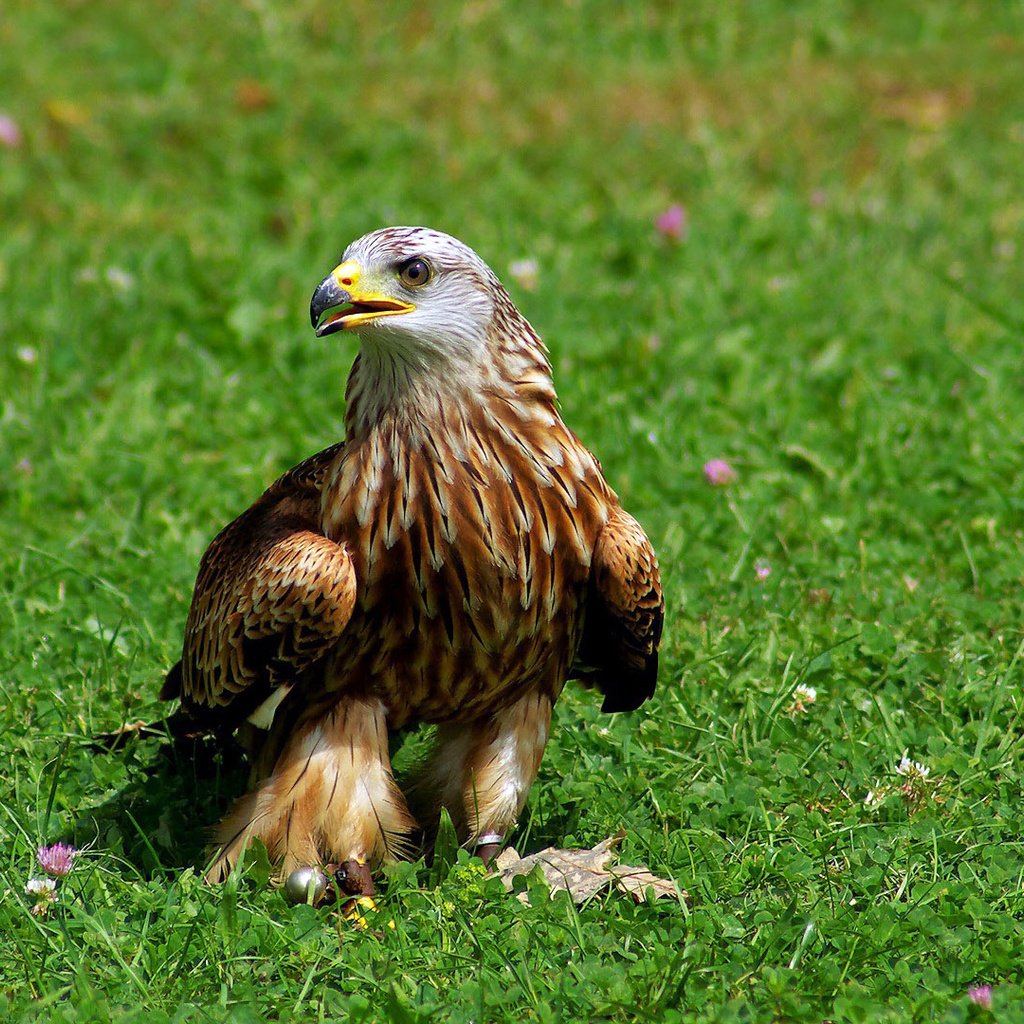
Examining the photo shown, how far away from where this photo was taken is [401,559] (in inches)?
162

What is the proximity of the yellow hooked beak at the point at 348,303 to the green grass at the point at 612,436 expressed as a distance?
1.49 meters

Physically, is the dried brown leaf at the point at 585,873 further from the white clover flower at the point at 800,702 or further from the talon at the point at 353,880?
the white clover flower at the point at 800,702

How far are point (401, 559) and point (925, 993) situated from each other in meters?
1.65

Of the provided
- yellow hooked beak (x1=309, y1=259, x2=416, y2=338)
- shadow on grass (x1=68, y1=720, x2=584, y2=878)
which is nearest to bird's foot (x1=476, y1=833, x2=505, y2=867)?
shadow on grass (x1=68, y1=720, x2=584, y2=878)

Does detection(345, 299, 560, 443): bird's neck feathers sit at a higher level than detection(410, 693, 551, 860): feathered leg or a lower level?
higher

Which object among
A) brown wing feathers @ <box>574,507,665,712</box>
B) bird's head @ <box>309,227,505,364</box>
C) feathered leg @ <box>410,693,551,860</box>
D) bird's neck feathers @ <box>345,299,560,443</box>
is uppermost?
bird's head @ <box>309,227,505,364</box>

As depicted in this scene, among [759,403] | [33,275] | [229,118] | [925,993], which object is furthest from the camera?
[229,118]

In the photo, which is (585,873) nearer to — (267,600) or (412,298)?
(267,600)

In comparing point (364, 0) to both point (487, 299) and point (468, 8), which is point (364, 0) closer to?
point (468, 8)

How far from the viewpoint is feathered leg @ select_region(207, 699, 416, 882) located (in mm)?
4285

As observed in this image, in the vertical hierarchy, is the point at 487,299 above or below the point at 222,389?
above

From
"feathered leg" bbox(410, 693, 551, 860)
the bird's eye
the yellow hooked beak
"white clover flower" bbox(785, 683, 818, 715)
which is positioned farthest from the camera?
"white clover flower" bbox(785, 683, 818, 715)

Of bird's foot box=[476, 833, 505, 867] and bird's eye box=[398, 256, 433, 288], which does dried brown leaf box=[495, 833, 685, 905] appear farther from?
bird's eye box=[398, 256, 433, 288]

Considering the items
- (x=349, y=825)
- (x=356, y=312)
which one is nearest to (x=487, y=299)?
(x=356, y=312)
